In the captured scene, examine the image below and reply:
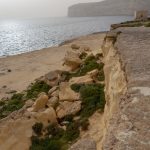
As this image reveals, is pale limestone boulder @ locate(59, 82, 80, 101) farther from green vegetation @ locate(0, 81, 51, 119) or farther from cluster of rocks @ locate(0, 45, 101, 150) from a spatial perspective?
green vegetation @ locate(0, 81, 51, 119)

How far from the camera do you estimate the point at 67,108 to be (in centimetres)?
1112

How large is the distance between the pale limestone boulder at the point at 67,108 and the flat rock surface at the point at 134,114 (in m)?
2.97

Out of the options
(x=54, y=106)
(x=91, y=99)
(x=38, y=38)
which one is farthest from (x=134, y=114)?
(x=38, y=38)

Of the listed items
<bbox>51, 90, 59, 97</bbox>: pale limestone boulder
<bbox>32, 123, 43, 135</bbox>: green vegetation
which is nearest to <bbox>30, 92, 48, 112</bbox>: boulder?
<bbox>51, 90, 59, 97</bbox>: pale limestone boulder

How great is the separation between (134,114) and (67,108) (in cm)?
600

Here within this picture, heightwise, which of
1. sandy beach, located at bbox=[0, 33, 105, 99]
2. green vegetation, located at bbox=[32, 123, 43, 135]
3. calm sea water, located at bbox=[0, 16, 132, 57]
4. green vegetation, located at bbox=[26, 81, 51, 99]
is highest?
green vegetation, located at bbox=[32, 123, 43, 135]

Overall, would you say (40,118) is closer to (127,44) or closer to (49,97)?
(49,97)

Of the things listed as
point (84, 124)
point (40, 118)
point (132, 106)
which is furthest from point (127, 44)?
point (132, 106)

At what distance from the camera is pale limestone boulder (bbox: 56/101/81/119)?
35.6ft

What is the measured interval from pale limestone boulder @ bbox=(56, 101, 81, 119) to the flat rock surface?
297 centimetres

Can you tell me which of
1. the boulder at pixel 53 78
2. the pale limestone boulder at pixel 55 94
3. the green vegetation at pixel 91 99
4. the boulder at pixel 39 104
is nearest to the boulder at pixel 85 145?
the green vegetation at pixel 91 99

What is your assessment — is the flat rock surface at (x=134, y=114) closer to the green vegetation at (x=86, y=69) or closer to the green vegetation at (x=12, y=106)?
the green vegetation at (x=86, y=69)

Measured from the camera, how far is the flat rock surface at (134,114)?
4555 mm

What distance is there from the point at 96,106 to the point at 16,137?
107 inches
